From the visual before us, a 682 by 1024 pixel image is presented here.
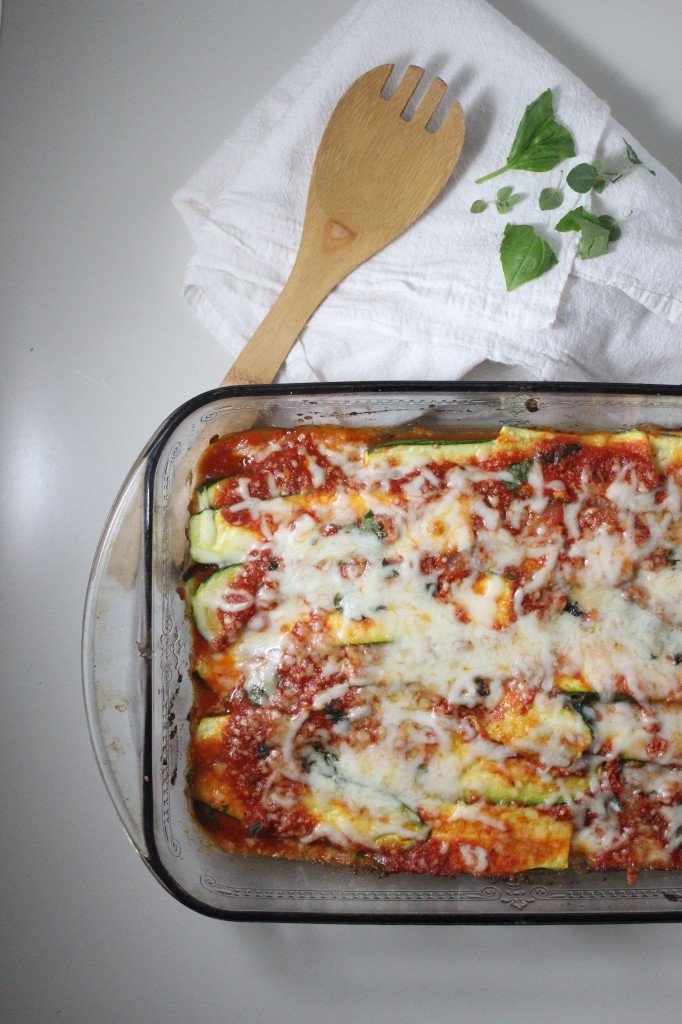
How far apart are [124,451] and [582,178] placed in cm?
110

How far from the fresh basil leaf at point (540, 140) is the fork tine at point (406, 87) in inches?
9.1

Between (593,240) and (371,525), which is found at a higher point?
(593,240)

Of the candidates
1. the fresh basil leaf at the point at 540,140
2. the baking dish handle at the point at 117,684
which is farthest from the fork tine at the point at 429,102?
the baking dish handle at the point at 117,684

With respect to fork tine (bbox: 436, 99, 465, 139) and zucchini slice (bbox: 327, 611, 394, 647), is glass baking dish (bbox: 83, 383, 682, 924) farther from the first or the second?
fork tine (bbox: 436, 99, 465, 139)

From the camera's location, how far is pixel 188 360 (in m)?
1.85

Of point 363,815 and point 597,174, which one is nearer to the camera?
point 363,815

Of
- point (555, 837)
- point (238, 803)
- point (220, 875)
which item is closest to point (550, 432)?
point (555, 837)

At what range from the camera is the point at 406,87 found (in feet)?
5.61

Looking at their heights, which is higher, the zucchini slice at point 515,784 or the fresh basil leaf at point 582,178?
the fresh basil leaf at point 582,178

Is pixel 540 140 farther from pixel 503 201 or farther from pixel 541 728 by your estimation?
pixel 541 728

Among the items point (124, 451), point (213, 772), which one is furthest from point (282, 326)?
point (213, 772)

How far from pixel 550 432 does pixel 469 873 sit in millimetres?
823

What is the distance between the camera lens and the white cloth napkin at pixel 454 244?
1.69 metres

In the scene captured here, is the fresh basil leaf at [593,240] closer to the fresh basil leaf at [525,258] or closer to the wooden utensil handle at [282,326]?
the fresh basil leaf at [525,258]
